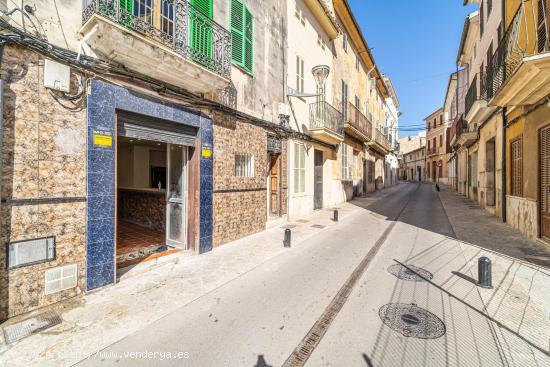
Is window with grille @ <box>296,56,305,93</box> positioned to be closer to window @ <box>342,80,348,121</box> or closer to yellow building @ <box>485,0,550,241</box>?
window @ <box>342,80,348,121</box>

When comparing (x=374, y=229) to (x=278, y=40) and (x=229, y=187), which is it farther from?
(x=278, y=40)

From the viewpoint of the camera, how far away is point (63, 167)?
380cm

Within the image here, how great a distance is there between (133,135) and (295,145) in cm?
696

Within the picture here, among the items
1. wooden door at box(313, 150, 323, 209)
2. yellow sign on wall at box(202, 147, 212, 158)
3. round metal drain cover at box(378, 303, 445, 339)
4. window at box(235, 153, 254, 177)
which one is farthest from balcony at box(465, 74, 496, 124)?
yellow sign on wall at box(202, 147, 212, 158)

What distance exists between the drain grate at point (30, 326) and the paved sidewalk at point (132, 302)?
0.07 meters

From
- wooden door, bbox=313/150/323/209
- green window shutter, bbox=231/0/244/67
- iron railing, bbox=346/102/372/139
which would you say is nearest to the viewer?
green window shutter, bbox=231/0/244/67

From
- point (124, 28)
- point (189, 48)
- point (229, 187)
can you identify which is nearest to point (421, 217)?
point (229, 187)

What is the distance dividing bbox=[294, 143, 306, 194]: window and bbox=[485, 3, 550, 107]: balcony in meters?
6.70

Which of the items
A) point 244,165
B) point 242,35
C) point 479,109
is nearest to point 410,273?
point 244,165

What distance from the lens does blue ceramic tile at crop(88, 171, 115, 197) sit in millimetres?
4078

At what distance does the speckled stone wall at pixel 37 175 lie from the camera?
3.30 metres

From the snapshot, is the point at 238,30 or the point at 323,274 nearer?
the point at 323,274

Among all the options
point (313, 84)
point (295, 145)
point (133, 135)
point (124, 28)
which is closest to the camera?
point (124, 28)

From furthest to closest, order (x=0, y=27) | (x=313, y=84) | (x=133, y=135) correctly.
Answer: (x=313, y=84) → (x=133, y=135) → (x=0, y=27)
